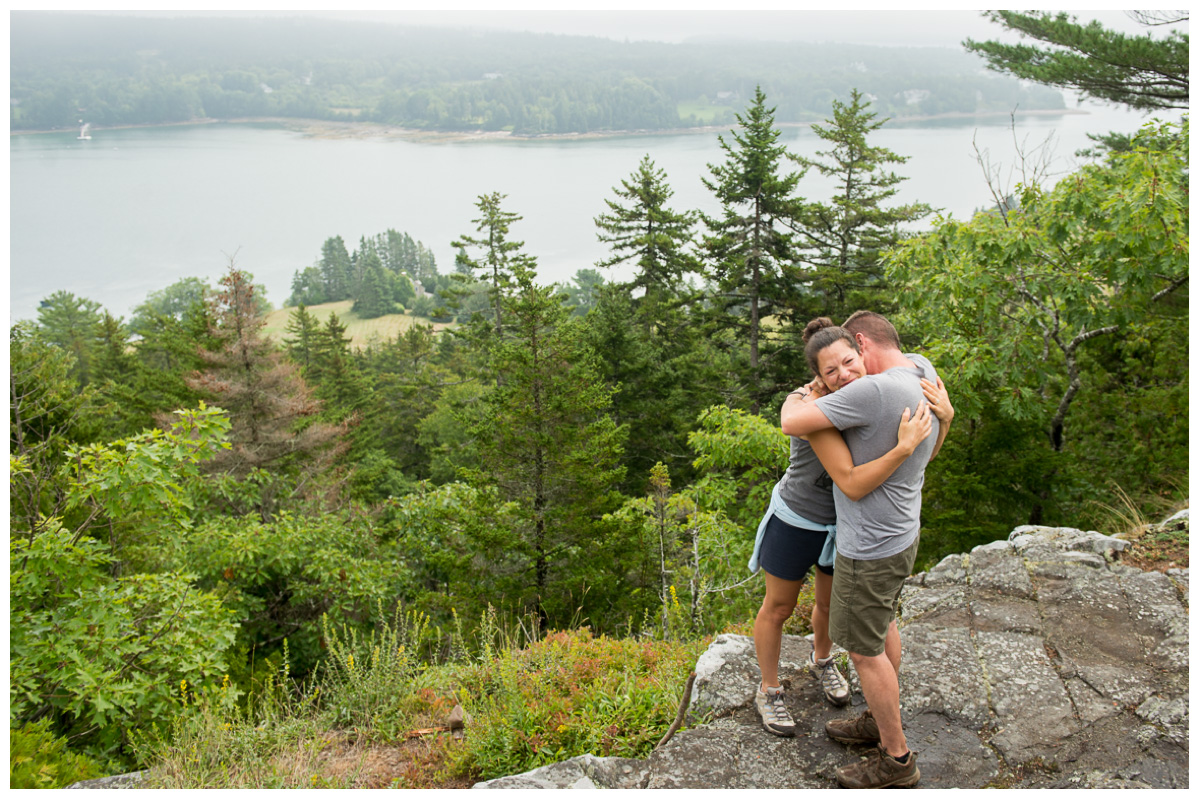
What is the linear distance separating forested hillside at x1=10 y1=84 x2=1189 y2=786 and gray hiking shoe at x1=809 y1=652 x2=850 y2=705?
73 cm

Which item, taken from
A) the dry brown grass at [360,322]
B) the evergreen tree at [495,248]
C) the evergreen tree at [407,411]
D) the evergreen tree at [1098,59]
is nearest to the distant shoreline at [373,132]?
the dry brown grass at [360,322]

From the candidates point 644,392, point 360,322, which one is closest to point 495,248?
point 644,392

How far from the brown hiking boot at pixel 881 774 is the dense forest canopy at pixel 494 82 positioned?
103988mm

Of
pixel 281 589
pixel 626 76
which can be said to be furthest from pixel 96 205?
pixel 281 589

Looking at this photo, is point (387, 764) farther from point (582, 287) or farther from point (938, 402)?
point (582, 287)

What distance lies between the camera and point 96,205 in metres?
154

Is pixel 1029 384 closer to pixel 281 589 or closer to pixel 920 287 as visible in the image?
pixel 920 287

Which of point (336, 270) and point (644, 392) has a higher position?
point (336, 270)

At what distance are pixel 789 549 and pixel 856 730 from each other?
0.79 meters

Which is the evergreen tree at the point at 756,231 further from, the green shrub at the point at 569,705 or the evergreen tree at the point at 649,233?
the green shrub at the point at 569,705

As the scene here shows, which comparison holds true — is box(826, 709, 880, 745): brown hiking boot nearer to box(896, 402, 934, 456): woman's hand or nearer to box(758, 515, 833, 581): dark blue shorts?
box(758, 515, 833, 581): dark blue shorts

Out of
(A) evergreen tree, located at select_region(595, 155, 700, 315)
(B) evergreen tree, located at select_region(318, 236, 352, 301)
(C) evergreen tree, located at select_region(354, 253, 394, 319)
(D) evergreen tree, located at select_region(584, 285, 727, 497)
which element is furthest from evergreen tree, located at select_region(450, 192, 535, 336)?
(B) evergreen tree, located at select_region(318, 236, 352, 301)

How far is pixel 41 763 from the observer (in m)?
3.15

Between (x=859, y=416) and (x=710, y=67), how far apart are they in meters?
149
